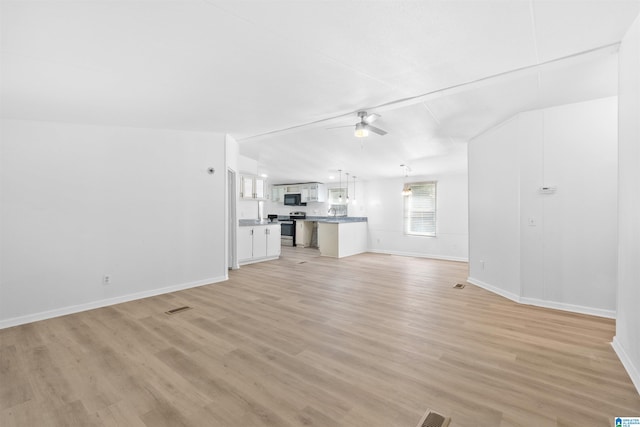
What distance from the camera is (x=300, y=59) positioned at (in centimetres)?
238

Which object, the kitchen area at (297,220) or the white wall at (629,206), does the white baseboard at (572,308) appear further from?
the kitchen area at (297,220)

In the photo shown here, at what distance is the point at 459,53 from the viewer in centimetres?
230

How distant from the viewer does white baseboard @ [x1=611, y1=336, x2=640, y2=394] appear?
6.34 ft

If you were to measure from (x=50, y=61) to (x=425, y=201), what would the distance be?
7639 millimetres

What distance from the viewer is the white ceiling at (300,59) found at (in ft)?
5.79

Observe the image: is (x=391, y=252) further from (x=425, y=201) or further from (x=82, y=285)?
(x=82, y=285)

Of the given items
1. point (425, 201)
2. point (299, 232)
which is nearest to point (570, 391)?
point (425, 201)

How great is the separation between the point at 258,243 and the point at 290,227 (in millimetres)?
3349

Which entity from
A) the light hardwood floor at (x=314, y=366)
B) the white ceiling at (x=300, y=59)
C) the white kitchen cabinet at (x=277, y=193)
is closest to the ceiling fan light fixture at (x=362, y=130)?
the white ceiling at (x=300, y=59)

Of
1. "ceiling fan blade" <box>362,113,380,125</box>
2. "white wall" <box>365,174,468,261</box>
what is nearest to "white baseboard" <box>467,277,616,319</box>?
"white wall" <box>365,174,468,261</box>

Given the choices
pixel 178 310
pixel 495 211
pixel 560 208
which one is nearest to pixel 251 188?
pixel 178 310

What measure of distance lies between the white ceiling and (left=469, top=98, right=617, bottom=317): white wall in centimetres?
33

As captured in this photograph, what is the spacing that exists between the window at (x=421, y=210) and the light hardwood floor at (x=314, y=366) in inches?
154

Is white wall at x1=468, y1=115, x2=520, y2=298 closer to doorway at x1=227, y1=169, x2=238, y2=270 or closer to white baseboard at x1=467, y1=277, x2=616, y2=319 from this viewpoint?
white baseboard at x1=467, y1=277, x2=616, y2=319
